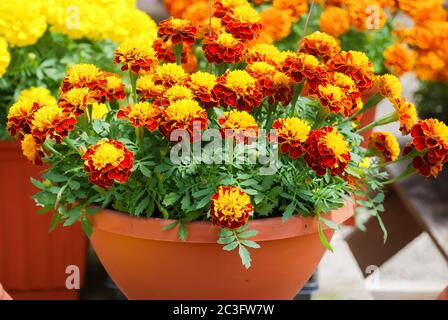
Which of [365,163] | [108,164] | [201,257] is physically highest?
[108,164]

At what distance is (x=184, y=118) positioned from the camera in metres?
1.42

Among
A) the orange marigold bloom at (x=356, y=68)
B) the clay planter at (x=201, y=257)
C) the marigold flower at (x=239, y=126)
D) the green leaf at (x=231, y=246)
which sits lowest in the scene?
the clay planter at (x=201, y=257)

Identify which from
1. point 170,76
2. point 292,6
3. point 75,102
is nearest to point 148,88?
point 170,76

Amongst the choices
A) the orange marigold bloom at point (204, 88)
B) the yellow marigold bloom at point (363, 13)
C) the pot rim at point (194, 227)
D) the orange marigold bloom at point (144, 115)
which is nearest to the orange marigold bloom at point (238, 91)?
the orange marigold bloom at point (204, 88)

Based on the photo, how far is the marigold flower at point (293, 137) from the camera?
144 cm

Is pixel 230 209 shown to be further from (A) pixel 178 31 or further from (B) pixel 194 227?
(A) pixel 178 31

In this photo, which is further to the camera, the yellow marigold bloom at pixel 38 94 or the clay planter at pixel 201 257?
the yellow marigold bloom at pixel 38 94

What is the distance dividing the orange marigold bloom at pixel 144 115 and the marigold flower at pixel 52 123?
103 millimetres

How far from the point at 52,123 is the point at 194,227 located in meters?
0.32

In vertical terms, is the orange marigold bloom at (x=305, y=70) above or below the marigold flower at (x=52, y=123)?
above

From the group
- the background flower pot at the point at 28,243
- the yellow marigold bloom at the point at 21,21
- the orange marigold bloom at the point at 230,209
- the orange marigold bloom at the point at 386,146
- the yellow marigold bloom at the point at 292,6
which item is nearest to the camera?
the orange marigold bloom at the point at 230,209

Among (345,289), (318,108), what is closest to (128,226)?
(318,108)

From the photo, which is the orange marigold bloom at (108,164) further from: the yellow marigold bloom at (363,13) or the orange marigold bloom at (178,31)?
the yellow marigold bloom at (363,13)
